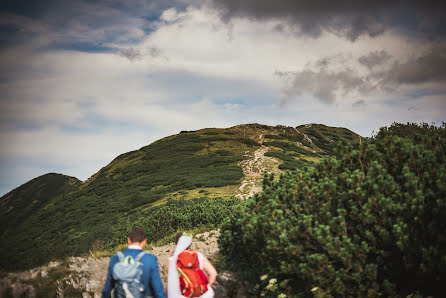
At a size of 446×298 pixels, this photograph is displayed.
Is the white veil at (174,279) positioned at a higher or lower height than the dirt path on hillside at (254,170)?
lower

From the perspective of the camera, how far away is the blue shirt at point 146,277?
4.23 m

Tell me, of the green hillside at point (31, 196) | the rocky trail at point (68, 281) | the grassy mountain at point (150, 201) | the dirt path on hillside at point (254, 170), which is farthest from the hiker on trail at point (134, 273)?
the green hillside at point (31, 196)

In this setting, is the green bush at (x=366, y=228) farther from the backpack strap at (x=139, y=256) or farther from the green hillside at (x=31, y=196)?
the green hillside at (x=31, y=196)

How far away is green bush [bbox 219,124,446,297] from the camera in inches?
229

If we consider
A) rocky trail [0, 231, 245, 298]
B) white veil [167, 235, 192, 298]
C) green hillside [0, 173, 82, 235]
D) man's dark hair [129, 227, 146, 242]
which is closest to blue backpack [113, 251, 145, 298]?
man's dark hair [129, 227, 146, 242]

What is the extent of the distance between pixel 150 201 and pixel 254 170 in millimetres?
13303

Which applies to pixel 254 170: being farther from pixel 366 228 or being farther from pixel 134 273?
pixel 134 273

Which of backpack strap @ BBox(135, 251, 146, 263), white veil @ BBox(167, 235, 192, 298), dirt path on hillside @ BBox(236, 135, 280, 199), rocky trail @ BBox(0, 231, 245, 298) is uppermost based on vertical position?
dirt path on hillside @ BBox(236, 135, 280, 199)

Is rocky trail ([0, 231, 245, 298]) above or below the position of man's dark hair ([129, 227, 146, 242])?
below

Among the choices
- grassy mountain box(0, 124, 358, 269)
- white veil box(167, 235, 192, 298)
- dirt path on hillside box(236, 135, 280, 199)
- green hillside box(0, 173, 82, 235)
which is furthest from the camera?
green hillside box(0, 173, 82, 235)

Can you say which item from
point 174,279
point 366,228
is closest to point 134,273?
point 174,279

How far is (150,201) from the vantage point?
31.0 metres

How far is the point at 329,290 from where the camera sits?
6199 millimetres

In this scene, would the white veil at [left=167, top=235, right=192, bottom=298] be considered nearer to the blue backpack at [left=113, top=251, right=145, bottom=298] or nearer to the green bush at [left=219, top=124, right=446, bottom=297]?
the blue backpack at [left=113, top=251, right=145, bottom=298]
